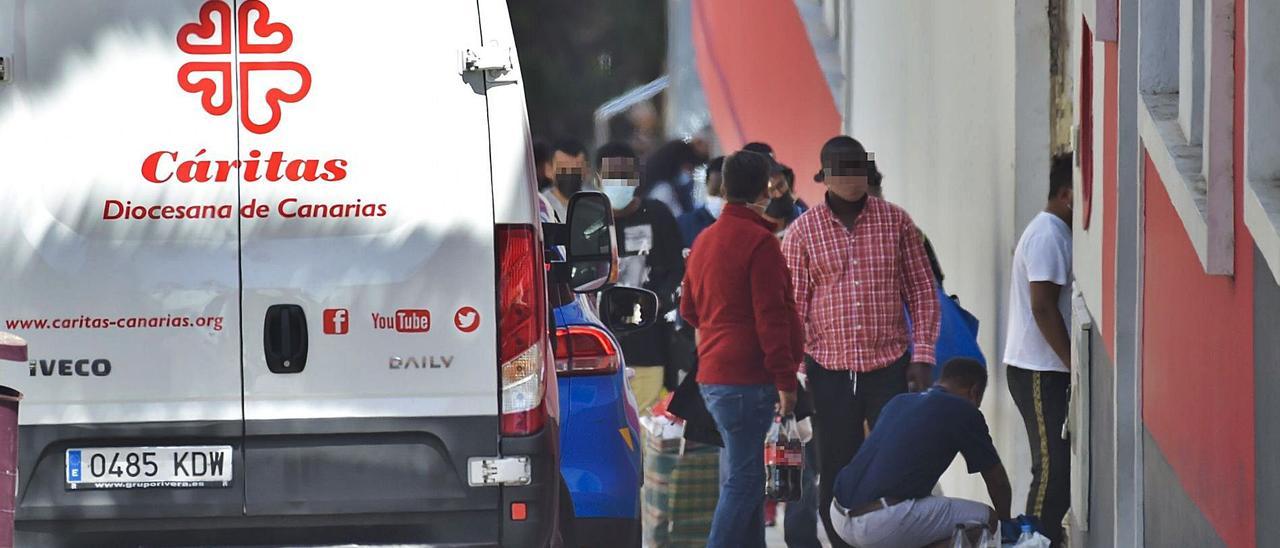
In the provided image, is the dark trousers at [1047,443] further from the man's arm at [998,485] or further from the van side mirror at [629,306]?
the van side mirror at [629,306]

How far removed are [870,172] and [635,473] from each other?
8.42ft

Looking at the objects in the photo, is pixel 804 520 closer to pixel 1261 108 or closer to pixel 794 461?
pixel 794 461

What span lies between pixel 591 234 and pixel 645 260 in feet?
17.5

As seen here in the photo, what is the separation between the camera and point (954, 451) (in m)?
7.57

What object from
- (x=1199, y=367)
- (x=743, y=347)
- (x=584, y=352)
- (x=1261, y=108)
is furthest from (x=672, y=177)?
(x=1261, y=108)

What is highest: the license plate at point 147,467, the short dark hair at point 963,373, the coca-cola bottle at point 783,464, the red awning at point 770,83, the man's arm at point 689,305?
the red awning at point 770,83

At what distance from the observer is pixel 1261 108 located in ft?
11.6

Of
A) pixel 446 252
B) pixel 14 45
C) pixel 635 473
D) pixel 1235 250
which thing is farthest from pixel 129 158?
pixel 1235 250

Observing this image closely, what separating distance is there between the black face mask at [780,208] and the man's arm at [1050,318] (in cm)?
248

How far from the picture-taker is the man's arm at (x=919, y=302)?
878cm

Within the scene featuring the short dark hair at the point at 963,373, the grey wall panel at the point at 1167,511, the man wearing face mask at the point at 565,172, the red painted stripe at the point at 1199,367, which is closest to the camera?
the red painted stripe at the point at 1199,367

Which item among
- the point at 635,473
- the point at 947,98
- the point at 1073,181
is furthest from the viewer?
the point at 947,98

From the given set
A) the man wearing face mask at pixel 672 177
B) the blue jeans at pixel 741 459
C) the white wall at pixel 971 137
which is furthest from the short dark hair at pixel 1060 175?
the man wearing face mask at pixel 672 177

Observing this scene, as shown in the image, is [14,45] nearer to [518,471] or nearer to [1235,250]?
[518,471]
